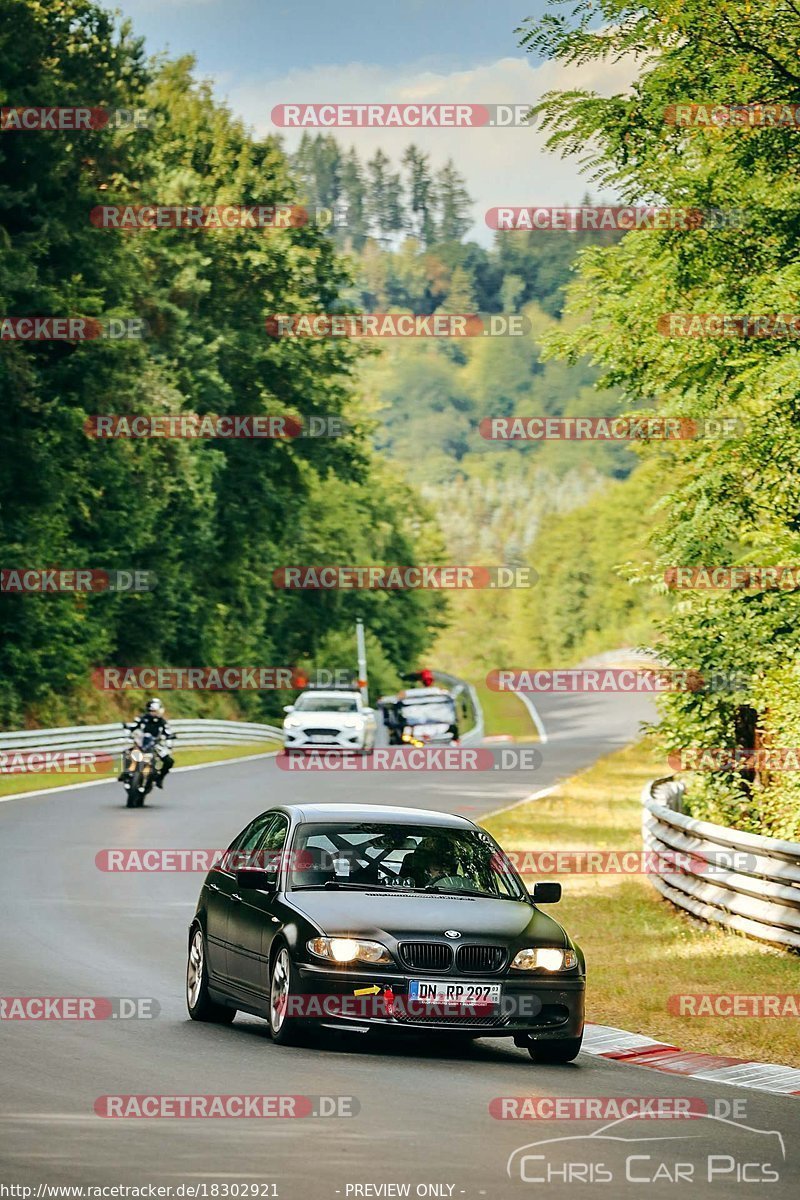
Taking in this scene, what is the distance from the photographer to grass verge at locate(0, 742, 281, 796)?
35.8 metres

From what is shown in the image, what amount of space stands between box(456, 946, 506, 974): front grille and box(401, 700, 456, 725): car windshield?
164 ft

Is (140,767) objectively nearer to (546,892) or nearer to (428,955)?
(546,892)

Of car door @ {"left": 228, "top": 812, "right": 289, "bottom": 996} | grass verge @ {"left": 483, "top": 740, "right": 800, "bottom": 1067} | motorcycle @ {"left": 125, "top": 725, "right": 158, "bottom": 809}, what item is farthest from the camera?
motorcycle @ {"left": 125, "top": 725, "right": 158, "bottom": 809}

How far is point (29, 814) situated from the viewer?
2955 centimetres

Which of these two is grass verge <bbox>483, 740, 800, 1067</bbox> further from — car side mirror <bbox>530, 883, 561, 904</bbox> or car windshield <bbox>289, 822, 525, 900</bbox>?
car windshield <bbox>289, 822, 525, 900</bbox>

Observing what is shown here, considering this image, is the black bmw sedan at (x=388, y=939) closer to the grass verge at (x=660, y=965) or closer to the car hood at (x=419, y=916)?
the car hood at (x=419, y=916)

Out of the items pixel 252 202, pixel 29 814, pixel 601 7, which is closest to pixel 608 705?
pixel 252 202

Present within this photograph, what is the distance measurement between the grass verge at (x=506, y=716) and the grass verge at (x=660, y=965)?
53143 mm

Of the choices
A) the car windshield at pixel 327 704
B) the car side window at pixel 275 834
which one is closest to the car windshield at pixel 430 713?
the car windshield at pixel 327 704

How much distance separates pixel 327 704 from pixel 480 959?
129 feet

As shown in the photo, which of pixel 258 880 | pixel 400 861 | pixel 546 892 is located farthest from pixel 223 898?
pixel 546 892

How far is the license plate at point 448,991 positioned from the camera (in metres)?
10.5

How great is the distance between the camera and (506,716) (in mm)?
100250

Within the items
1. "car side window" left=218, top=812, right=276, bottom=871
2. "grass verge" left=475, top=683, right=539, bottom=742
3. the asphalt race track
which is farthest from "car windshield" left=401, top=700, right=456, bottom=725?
"car side window" left=218, top=812, right=276, bottom=871
